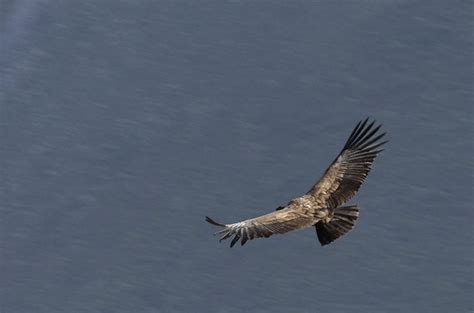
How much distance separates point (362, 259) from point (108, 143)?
31.3 ft

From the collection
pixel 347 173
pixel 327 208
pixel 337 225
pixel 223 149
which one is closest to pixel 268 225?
pixel 337 225

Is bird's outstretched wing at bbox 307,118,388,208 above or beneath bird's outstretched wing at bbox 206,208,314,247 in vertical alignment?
above

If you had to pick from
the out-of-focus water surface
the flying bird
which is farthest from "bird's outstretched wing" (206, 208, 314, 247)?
the out-of-focus water surface

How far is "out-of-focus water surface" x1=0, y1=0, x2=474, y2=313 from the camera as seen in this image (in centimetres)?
4622

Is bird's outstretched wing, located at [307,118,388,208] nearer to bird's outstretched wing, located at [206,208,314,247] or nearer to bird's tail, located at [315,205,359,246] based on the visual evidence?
bird's tail, located at [315,205,359,246]

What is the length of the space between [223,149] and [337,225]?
13082 mm

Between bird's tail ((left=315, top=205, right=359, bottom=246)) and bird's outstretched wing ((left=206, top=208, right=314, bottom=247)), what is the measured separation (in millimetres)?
507

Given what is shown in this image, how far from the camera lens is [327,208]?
1462 inches

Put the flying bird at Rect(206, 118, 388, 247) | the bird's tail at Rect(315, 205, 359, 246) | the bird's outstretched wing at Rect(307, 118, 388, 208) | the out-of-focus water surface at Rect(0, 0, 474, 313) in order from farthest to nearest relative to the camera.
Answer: the out-of-focus water surface at Rect(0, 0, 474, 313), the bird's outstretched wing at Rect(307, 118, 388, 208), the bird's tail at Rect(315, 205, 359, 246), the flying bird at Rect(206, 118, 388, 247)

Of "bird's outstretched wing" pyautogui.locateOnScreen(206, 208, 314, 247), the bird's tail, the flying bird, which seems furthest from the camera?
the bird's tail

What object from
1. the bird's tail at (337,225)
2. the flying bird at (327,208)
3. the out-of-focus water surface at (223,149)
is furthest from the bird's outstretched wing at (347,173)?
the out-of-focus water surface at (223,149)

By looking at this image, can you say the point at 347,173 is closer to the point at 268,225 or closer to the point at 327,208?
the point at 327,208

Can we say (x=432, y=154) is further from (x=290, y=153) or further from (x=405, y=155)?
(x=290, y=153)

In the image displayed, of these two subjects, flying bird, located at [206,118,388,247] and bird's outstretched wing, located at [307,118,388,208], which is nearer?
flying bird, located at [206,118,388,247]
